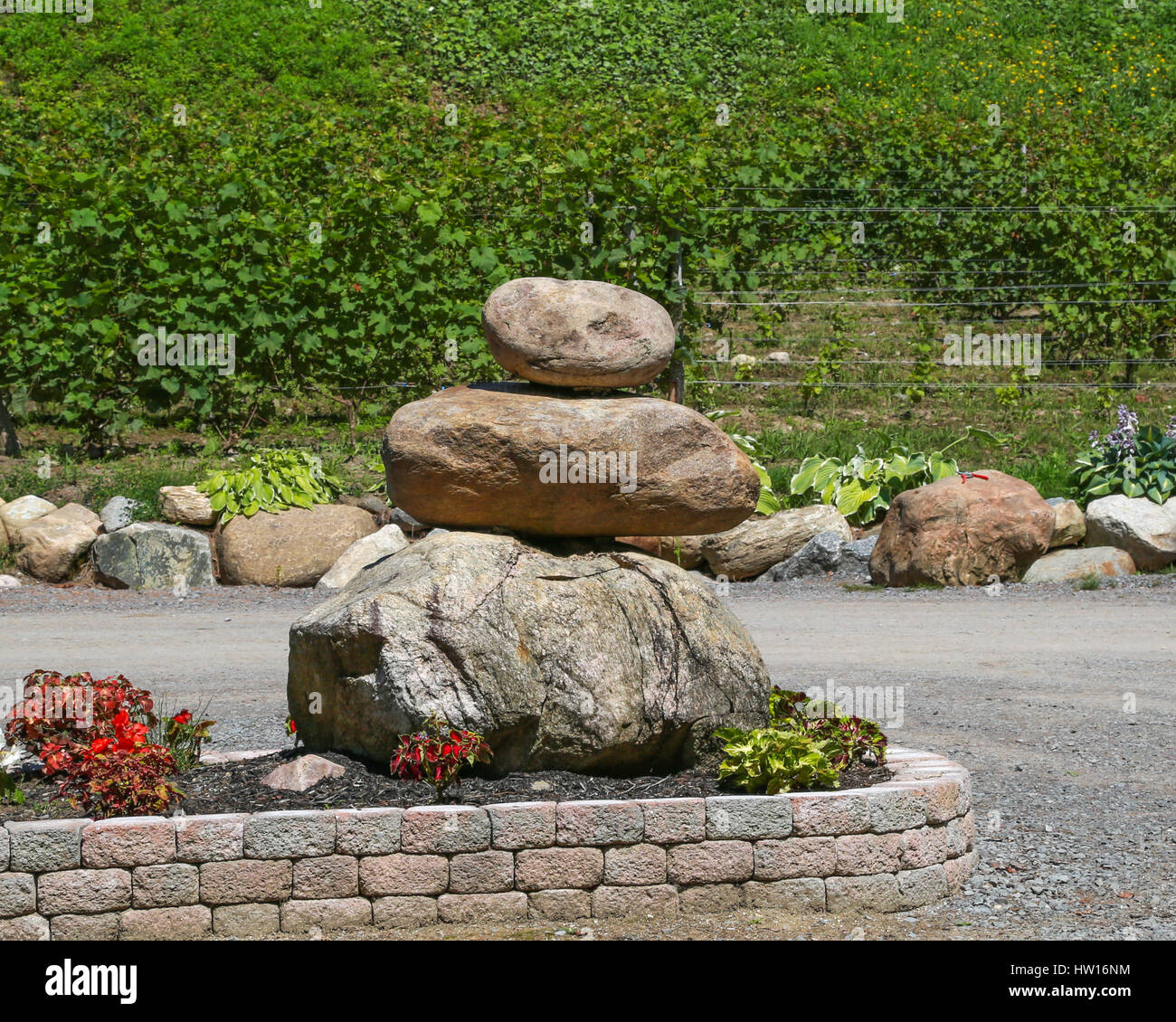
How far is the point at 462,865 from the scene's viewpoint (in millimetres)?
4641

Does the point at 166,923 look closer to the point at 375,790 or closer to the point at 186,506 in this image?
the point at 375,790

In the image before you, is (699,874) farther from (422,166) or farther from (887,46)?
(887,46)

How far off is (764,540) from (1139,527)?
3.11 metres

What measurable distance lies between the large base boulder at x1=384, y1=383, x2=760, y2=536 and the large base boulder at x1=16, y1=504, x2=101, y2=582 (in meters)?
5.98

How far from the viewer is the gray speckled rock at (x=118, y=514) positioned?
1090 centimetres

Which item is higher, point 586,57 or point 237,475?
point 586,57

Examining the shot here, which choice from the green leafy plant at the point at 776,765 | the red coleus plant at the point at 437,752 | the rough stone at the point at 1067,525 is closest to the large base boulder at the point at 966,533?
the rough stone at the point at 1067,525

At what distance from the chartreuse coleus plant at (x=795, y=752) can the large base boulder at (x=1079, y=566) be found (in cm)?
563

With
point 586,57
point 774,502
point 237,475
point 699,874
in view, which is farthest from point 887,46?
point 699,874

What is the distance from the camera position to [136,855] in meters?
4.52

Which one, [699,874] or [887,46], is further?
[887,46]

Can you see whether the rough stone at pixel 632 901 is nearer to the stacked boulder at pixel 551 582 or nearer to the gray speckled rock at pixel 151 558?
the stacked boulder at pixel 551 582
